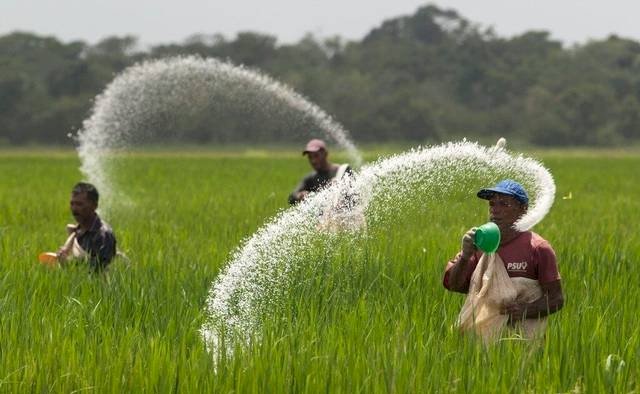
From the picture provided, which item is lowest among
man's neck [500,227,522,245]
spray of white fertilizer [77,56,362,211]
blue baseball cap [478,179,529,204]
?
man's neck [500,227,522,245]

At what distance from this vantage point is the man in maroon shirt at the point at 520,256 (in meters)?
4.30

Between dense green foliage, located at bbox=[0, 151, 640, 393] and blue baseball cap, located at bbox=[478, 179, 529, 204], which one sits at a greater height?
blue baseball cap, located at bbox=[478, 179, 529, 204]

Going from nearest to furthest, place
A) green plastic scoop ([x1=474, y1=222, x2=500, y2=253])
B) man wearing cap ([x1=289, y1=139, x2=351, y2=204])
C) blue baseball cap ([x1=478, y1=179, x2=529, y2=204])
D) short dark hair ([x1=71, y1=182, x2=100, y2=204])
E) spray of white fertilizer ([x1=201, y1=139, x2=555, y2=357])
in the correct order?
green plastic scoop ([x1=474, y1=222, x2=500, y2=253]), blue baseball cap ([x1=478, y1=179, x2=529, y2=204]), spray of white fertilizer ([x1=201, y1=139, x2=555, y2=357]), short dark hair ([x1=71, y1=182, x2=100, y2=204]), man wearing cap ([x1=289, y1=139, x2=351, y2=204])

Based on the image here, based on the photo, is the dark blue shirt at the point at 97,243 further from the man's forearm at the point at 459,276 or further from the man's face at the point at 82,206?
the man's forearm at the point at 459,276

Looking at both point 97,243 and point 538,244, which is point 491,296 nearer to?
point 538,244

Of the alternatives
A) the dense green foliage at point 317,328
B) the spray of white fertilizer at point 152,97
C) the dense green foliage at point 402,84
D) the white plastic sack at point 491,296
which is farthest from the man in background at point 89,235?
the dense green foliage at point 402,84

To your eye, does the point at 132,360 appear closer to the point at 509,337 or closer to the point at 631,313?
the point at 509,337

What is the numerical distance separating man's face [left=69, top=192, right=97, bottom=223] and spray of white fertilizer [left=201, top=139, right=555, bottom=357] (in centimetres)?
85

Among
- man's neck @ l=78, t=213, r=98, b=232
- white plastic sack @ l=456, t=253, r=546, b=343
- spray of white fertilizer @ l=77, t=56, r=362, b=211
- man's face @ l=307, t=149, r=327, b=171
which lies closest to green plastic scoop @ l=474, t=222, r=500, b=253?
white plastic sack @ l=456, t=253, r=546, b=343

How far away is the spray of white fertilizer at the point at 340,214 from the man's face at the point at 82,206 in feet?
2.79

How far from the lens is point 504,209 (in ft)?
14.1

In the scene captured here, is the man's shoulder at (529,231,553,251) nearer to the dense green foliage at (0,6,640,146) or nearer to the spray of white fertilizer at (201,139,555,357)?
the spray of white fertilizer at (201,139,555,357)

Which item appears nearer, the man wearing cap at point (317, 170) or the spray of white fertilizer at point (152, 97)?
the man wearing cap at point (317, 170)

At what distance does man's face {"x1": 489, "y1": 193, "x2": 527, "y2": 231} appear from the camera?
430 centimetres
